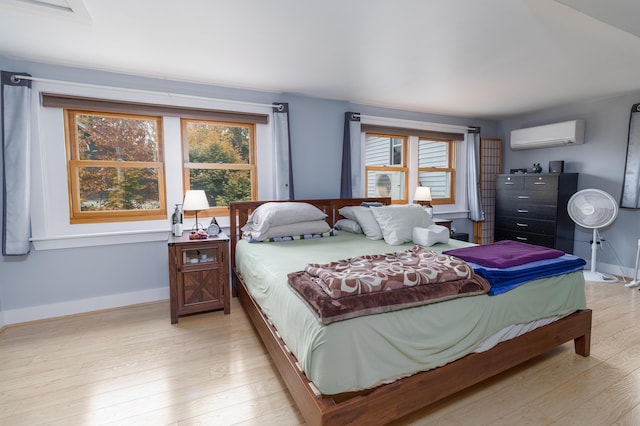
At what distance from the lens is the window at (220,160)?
10.6 feet

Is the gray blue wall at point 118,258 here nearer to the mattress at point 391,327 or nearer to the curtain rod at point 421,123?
the curtain rod at point 421,123

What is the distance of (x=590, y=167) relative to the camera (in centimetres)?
404

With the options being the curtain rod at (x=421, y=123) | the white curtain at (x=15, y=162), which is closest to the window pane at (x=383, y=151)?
the curtain rod at (x=421, y=123)

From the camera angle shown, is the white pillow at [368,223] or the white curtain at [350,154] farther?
the white curtain at [350,154]

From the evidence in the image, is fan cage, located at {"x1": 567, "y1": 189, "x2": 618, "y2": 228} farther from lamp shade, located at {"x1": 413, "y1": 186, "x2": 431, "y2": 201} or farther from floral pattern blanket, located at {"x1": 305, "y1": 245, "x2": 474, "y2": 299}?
floral pattern blanket, located at {"x1": 305, "y1": 245, "x2": 474, "y2": 299}

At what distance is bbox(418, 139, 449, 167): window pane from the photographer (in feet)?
15.5

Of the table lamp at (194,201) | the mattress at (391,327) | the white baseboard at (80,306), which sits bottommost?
the white baseboard at (80,306)

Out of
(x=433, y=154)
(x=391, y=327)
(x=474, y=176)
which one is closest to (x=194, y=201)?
(x=391, y=327)

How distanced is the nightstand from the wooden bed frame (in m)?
0.75

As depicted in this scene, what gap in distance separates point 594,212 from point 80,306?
561 cm

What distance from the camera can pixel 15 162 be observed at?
8.16ft

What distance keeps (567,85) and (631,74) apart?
495 millimetres

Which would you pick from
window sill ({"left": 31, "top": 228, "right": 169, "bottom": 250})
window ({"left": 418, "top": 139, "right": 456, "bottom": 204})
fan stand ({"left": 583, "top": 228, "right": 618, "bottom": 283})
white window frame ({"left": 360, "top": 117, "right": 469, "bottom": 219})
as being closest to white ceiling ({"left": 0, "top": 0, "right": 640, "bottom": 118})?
white window frame ({"left": 360, "top": 117, "right": 469, "bottom": 219})

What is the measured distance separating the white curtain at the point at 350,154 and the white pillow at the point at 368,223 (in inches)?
29.3
